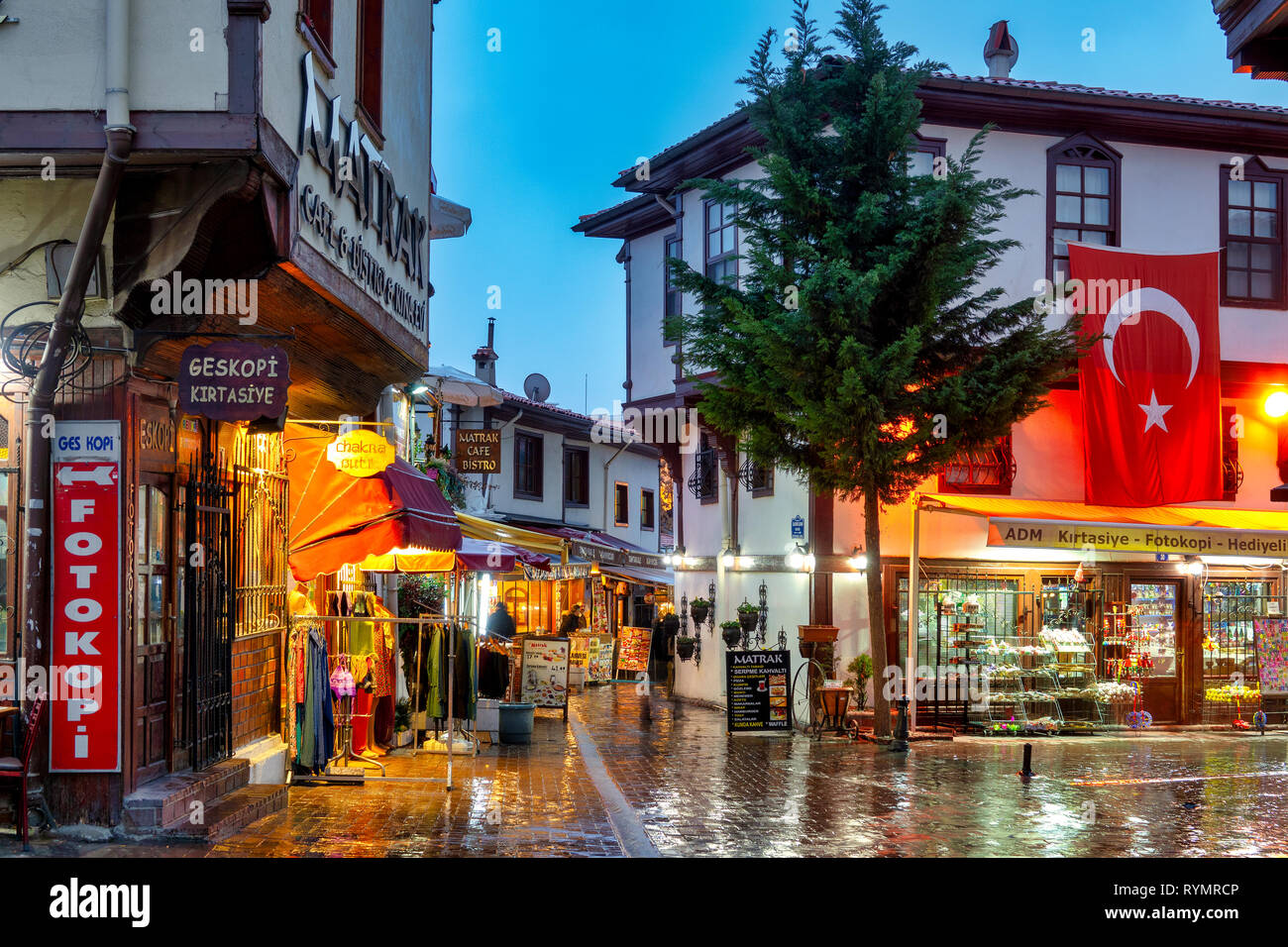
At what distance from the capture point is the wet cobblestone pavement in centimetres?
1046

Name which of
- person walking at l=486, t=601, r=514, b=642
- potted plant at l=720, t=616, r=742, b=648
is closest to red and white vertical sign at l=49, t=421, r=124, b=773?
person walking at l=486, t=601, r=514, b=642

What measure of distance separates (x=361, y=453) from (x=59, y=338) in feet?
13.3

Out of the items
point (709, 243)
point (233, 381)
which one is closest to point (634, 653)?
point (709, 243)

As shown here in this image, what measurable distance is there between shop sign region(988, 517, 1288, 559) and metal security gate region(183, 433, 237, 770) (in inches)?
441

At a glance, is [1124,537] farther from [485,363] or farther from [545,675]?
[485,363]

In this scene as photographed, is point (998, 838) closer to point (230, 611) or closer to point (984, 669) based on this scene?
point (230, 611)

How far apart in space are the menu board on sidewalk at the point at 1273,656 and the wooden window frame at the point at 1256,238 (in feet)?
17.5

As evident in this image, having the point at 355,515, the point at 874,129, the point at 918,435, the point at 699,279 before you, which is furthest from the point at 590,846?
the point at 874,129

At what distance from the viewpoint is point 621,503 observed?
44.5m

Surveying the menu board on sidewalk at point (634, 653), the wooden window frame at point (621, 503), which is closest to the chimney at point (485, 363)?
the wooden window frame at point (621, 503)

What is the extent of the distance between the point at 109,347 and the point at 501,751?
8.88 m

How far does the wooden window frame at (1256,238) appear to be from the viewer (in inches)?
858

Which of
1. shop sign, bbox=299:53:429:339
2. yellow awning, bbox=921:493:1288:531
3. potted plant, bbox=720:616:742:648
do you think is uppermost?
shop sign, bbox=299:53:429:339

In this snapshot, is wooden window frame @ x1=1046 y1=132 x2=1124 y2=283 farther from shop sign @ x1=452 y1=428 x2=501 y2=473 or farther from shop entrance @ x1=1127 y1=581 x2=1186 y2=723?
shop sign @ x1=452 y1=428 x2=501 y2=473
